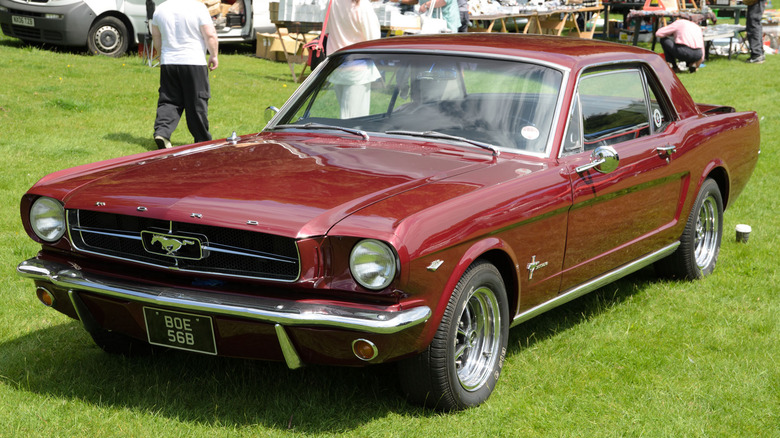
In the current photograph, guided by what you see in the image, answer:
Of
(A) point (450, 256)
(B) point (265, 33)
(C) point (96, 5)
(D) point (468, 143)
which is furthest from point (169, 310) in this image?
(B) point (265, 33)

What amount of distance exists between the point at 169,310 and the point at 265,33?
15.0m

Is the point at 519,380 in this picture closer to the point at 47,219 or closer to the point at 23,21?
the point at 47,219

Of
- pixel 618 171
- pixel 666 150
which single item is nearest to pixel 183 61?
pixel 666 150

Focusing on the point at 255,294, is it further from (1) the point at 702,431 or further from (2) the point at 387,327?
(1) the point at 702,431

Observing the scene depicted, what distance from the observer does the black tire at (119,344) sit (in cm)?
438

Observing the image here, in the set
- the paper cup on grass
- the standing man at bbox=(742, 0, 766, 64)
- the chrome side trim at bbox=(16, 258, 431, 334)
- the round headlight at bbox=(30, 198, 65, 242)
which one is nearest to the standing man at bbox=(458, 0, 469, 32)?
the standing man at bbox=(742, 0, 766, 64)

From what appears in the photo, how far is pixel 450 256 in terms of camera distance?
3576 millimetres

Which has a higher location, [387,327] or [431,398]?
[387,327]

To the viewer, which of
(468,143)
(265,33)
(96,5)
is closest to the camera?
(468,143)

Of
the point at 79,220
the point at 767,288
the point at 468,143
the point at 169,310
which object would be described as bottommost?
the point at 767,288

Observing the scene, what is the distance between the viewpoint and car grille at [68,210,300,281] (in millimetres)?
3498

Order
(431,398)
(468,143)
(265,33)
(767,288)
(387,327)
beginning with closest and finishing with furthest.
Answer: (387,327), (431,398), (468,143), (767,288), (265,33)

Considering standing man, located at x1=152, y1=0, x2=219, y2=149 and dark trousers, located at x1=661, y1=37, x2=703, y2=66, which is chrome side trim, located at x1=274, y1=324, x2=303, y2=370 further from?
dark trousers, located at x1=661, y1=37, x2=703, y2=66

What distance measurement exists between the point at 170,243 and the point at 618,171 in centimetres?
235
